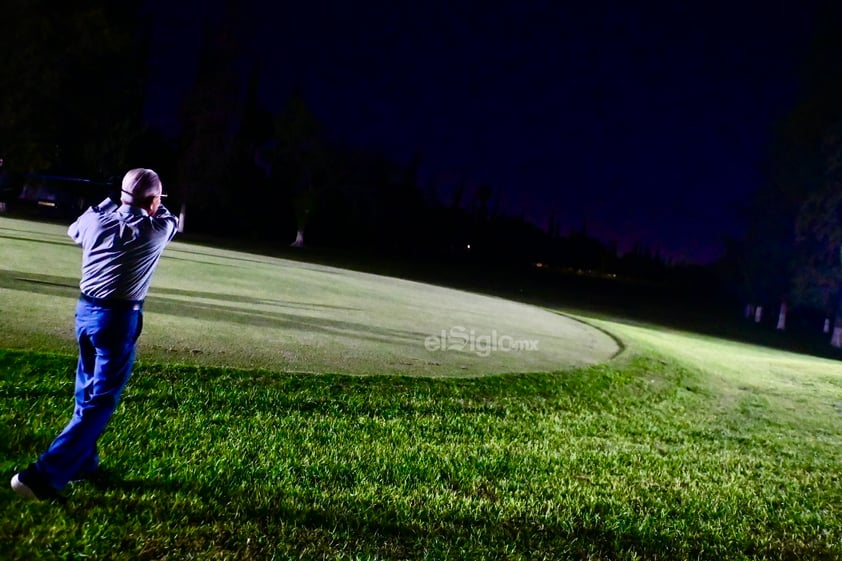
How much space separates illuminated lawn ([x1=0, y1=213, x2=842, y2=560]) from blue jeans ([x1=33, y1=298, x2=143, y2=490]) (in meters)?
0.27

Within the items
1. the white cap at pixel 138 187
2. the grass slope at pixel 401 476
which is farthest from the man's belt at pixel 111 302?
the grass slope at pixel 401 476

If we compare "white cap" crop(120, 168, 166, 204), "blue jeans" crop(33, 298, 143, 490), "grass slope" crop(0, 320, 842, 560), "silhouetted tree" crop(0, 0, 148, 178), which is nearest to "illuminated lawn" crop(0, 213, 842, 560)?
"grass slope" crop(0, 320, 842, 560)

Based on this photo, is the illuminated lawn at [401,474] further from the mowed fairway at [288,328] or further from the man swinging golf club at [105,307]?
the mowed fairway at [288,328]

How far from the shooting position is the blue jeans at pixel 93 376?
3.78 meters

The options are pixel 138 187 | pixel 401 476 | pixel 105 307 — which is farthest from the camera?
pixel 401 476

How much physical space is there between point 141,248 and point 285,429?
102 inches

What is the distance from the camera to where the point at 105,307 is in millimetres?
3865

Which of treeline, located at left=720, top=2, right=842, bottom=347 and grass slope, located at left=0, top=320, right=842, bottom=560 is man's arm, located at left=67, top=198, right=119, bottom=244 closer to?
grass slope, located at left=0, top=320, right=842, bottom=560

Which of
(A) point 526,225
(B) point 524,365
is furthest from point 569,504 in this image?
(A) point 526,225

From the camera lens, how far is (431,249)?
247ft

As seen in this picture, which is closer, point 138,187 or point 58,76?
point 138,187

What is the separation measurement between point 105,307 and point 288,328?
7.38m

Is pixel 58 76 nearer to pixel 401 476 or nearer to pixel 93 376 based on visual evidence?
pixel 93 376

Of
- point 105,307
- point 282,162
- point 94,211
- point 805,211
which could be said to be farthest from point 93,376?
point 282,162
